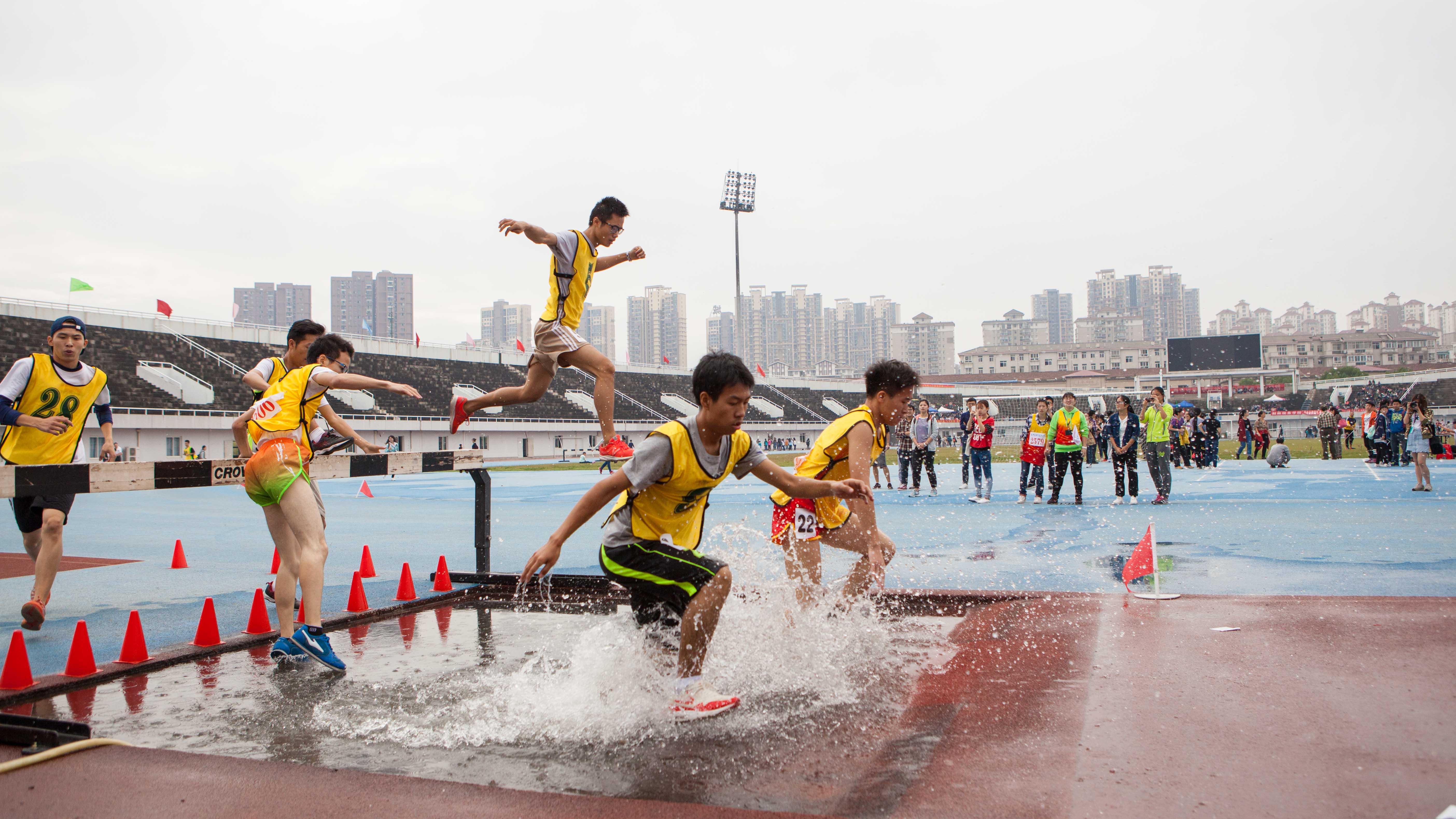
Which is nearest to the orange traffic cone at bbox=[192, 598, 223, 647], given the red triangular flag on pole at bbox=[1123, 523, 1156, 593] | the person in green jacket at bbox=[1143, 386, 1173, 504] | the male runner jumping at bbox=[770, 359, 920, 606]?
the male runner jumping at bbox=[770, 359, 920, 606]

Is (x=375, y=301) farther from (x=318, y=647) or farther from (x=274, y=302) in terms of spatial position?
(x=318, y=647)

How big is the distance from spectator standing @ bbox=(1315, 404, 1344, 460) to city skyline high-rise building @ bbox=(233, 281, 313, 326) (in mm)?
127290

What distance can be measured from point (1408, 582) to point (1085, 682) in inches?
172

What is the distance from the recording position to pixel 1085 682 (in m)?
4.03

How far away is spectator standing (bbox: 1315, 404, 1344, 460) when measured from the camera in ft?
81.3

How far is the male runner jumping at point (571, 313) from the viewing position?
595 cm

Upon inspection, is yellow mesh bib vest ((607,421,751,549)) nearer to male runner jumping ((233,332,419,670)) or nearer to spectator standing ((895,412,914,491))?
male runner jumping ((233,332,419,670))

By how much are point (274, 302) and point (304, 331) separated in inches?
5527

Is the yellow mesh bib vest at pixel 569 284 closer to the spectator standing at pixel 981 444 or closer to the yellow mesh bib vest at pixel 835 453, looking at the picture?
the yellow mesh bib vest at pixel 835 453

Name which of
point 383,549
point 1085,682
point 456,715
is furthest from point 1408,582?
point 383,549

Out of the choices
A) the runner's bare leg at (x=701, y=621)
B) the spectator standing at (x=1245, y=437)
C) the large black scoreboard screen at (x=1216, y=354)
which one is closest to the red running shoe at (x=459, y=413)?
the runner's bare leg at (x=701, y=621)

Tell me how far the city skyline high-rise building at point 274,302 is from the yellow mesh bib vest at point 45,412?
132939 mm

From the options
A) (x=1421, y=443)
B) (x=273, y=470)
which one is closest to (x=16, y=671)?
(x=273, y=470)

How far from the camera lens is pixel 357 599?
20.8ft
